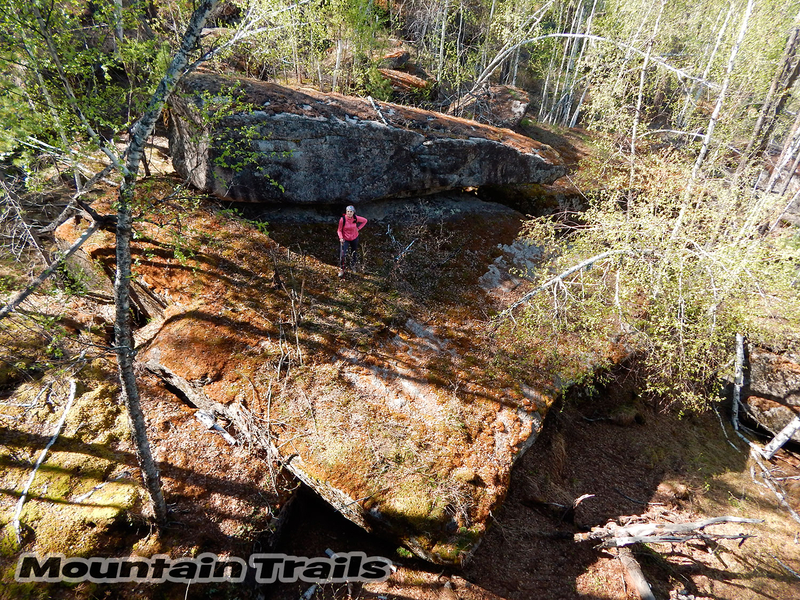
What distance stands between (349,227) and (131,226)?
15.4 ft

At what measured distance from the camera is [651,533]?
6078mm

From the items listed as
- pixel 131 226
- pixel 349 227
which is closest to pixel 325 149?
pixel 349 227

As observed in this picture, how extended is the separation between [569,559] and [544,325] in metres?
4.83

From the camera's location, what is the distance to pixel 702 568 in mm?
7008

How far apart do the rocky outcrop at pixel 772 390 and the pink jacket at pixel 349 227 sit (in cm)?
1301

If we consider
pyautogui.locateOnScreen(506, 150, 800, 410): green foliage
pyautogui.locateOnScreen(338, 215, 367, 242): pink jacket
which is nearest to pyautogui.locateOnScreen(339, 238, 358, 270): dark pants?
pyautogui.locateOnScreen(338, 215, 367, 242): pink jacket

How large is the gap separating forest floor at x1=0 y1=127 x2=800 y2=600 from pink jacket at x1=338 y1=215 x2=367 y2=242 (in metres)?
1.09

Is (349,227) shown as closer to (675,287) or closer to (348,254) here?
(348,254)

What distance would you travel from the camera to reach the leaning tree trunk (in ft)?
10.9

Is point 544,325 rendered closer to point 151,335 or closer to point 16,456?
point 151,335

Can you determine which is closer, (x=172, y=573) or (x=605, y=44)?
(x=172, y=573)

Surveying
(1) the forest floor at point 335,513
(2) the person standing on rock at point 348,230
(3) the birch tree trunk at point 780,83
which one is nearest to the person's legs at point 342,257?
(2) the person standing on rock at point 348,230

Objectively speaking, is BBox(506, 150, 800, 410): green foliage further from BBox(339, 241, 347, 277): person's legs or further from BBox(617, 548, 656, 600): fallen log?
BBox(339, 241, 347, 277): person's legs

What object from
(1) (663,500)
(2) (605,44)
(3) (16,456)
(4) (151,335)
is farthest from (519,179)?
(3) (16,456)
